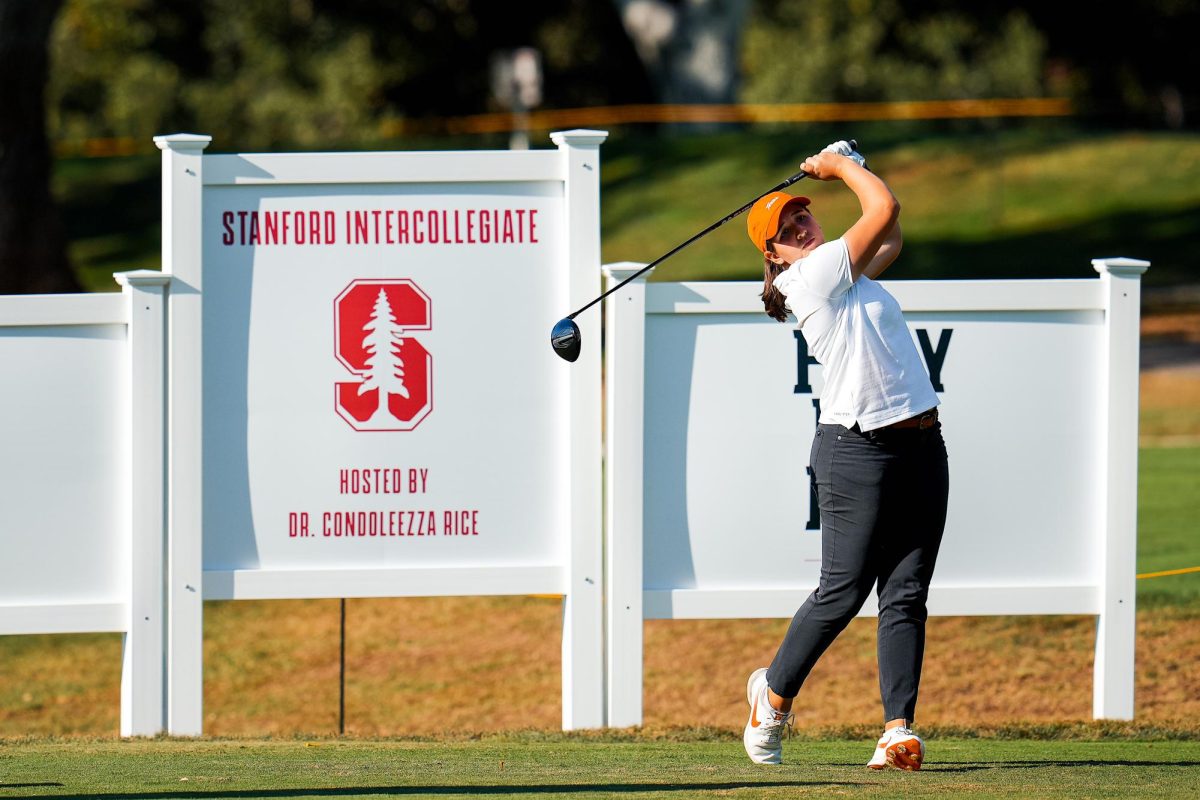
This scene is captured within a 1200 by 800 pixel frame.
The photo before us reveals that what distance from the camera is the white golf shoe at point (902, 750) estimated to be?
5.00m

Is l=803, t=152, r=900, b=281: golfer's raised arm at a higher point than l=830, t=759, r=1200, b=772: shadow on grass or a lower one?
higher

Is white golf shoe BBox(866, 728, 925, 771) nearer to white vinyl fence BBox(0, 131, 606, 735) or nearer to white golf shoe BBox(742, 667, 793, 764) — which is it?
white golf shoe BBox(742, 667, 793, 764)

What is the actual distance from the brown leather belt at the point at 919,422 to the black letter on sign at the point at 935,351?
4.21 ft

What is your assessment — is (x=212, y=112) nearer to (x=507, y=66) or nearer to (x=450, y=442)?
(x=507, y=66)

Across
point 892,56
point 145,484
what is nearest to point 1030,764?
point 145,484

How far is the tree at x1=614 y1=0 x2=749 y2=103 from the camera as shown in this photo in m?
31.5

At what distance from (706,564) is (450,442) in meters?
1.02

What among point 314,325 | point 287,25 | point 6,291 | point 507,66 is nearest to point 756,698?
point 314,325

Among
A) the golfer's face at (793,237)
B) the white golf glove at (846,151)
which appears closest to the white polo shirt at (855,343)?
the golfer's face at (793,237)


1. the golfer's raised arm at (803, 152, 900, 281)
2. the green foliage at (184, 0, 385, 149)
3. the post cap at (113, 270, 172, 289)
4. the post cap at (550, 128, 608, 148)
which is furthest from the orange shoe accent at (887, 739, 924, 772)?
the green foliage at (184, 0, 385, 149)

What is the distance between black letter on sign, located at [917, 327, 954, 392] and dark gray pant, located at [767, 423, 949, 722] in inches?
47.8

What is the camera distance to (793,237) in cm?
509

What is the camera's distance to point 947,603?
6328 millimetres

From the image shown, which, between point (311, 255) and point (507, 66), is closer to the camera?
point (311, 255)
